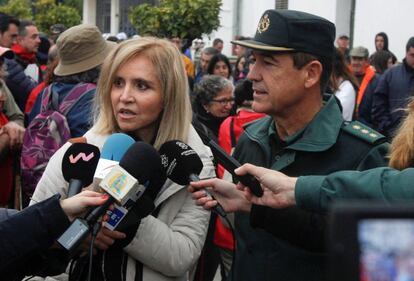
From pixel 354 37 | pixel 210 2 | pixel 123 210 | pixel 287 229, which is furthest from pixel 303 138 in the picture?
pixel 354 37

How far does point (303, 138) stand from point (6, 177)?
275 centimetres

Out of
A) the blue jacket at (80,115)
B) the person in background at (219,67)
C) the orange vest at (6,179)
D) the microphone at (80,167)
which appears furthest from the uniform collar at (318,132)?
the person in background at (219,67)

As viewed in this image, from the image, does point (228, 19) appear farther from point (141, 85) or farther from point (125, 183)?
point (125, 183)

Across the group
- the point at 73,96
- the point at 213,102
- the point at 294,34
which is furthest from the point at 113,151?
the point at 213,102

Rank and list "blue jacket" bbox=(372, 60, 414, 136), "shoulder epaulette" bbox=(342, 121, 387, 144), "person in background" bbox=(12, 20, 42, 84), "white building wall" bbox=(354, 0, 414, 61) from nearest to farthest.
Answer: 1. "shoulder epaulette" bbox=(342, 121, 387, 144)
2. "person in background" bbox=(12, 20, 42, 84)
3. "blue jacket" bbox=(372, 60, 414, 136)
4. "white building wall" bbox=(354, 0, 414, 61)

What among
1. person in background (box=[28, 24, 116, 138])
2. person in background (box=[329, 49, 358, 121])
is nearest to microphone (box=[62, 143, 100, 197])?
person in background (box=[28, 24, 116, 138])

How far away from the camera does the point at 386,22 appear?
43.7ft

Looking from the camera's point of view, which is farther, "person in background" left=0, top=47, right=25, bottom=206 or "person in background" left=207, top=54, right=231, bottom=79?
"person in background" left=207, top=54, right=231, bottom=79

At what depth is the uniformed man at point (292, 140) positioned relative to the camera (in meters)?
Result: 2.37

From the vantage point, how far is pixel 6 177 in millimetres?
4684

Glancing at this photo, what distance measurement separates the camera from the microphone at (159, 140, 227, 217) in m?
2.37

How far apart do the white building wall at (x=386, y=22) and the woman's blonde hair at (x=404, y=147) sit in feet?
36.5

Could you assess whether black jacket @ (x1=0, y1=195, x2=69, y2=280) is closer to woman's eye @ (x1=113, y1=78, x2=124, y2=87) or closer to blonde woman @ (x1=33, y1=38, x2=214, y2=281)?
blonde woman @ (x1=33, y1=38, x2=214, y2=281)

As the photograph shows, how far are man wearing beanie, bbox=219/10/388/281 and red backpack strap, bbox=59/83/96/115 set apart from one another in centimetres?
A: 188
